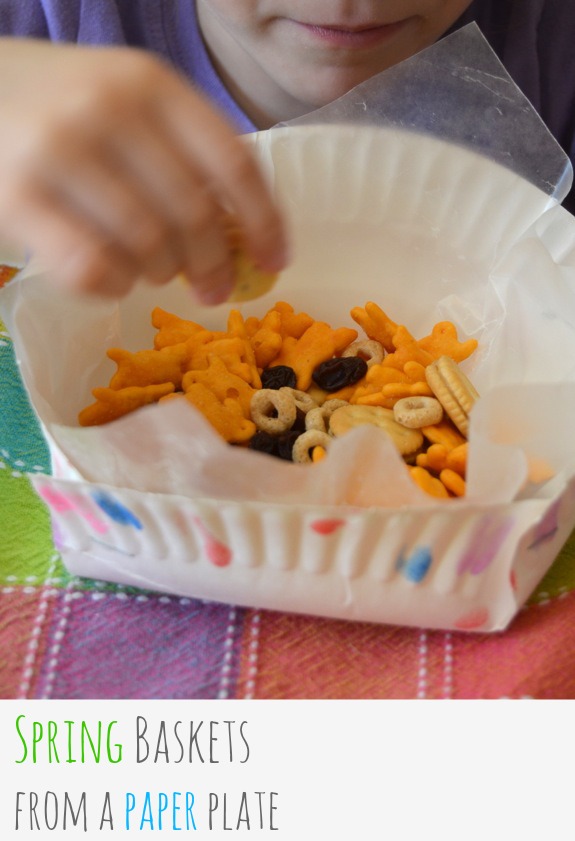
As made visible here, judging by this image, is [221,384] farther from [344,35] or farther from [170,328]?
[344,35]

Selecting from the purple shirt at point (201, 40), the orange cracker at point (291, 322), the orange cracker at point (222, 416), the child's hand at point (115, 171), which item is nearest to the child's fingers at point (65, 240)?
the child's hand at point (115, 171)

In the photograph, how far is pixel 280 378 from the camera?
24.0 inches

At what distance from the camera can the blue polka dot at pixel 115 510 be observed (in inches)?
16.2

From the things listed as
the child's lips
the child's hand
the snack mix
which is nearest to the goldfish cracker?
the snack mix

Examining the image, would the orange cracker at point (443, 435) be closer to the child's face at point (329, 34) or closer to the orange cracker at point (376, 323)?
the orange cracker at point (376, 323)

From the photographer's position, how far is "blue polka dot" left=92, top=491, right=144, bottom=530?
0.41 meters

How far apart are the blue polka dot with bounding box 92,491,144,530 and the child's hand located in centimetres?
11

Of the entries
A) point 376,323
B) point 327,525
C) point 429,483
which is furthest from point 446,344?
point 327,525

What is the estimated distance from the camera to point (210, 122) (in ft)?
1.09

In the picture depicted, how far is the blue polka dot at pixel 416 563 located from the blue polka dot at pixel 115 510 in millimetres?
123

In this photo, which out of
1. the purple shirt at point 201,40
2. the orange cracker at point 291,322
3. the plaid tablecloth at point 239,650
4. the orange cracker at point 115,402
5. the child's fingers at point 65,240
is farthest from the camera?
the purple shirt at point 201,40

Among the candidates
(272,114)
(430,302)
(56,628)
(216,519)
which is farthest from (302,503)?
(272,114)

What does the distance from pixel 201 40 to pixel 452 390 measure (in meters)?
0.43
